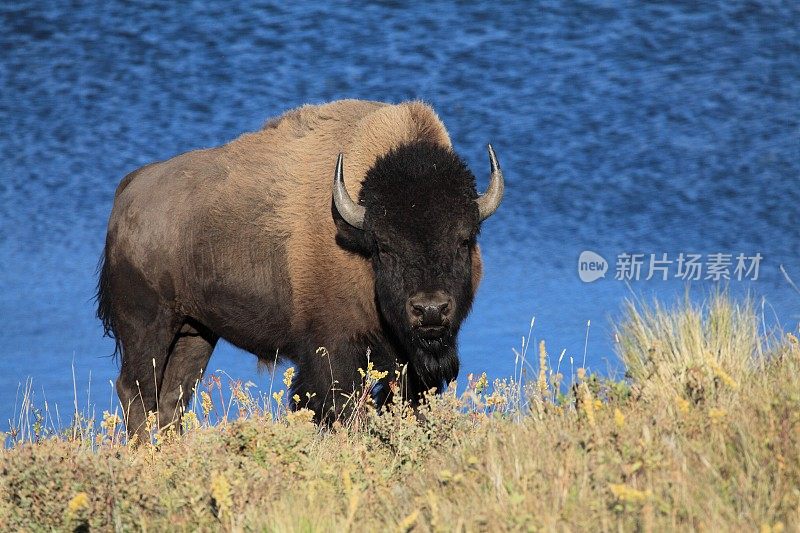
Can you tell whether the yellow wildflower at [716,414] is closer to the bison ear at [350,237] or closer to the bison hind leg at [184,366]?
the bison ear at [350,237]

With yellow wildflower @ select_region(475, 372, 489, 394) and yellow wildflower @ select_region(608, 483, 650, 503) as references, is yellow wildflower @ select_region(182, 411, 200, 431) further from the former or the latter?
yellow wildflower @ select_region(608, 483, 650, 503)

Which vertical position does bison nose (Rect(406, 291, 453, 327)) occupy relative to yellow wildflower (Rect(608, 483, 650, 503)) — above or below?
below

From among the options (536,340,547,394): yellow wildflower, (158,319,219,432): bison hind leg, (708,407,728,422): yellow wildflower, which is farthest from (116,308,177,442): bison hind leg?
(708,407,728,422): yellow wildflower

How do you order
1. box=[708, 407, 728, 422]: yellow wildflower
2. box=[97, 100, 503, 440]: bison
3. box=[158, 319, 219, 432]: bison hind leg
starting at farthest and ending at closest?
box=[158, 319, 219, 432]: bison hind leg, box=[97, 100, 503, 440]: bison, box=[708, 407, 728, 422]: yellow wildflower

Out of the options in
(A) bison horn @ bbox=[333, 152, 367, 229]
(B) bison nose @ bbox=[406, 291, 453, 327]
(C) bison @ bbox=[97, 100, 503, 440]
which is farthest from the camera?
(A) bison horn @ bbox=[333, 152, 367, 229]

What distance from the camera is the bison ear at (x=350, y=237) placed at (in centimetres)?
814

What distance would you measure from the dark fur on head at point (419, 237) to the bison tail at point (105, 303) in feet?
9.62

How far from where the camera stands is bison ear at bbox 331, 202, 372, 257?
8137mm

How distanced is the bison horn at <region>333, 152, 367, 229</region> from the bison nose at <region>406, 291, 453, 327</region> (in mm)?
965

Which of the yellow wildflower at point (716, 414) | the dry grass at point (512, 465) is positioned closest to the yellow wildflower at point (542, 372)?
the dry grass at point (512, 465)

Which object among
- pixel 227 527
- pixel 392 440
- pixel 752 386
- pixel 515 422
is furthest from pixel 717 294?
pixel 227 527

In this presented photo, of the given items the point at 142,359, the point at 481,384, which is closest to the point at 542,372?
the point at 481,384

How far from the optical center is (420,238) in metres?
7.70

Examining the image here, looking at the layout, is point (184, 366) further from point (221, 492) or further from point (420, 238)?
point (221, 492)
